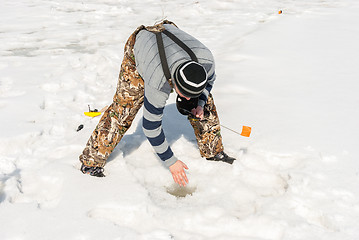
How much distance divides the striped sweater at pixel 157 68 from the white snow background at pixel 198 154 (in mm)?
537

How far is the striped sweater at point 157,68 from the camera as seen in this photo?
1.91m

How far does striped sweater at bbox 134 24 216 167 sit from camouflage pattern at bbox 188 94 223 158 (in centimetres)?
46

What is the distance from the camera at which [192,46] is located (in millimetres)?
2018

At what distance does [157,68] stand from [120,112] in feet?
2.47

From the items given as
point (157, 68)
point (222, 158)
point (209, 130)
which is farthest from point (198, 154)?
point (157, 68)

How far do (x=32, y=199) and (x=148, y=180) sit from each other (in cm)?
94

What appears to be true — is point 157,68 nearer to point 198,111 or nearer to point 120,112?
point 198,111

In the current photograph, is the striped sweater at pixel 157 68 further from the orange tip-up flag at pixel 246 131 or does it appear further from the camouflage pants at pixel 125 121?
the orange tip-up flag at pixel 246 131

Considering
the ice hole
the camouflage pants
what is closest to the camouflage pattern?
the camouflage pants

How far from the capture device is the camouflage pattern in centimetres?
262

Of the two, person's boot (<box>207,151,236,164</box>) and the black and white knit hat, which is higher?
the black and white knit hat

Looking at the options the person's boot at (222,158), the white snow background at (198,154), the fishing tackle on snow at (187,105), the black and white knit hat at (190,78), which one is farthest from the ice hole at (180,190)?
the black and white knit hat at (190,78)

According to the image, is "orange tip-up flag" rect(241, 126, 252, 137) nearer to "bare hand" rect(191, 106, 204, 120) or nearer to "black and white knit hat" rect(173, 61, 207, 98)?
"bare hand" rect(191, 106, 204, 120)

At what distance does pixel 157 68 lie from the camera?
6.28ft
